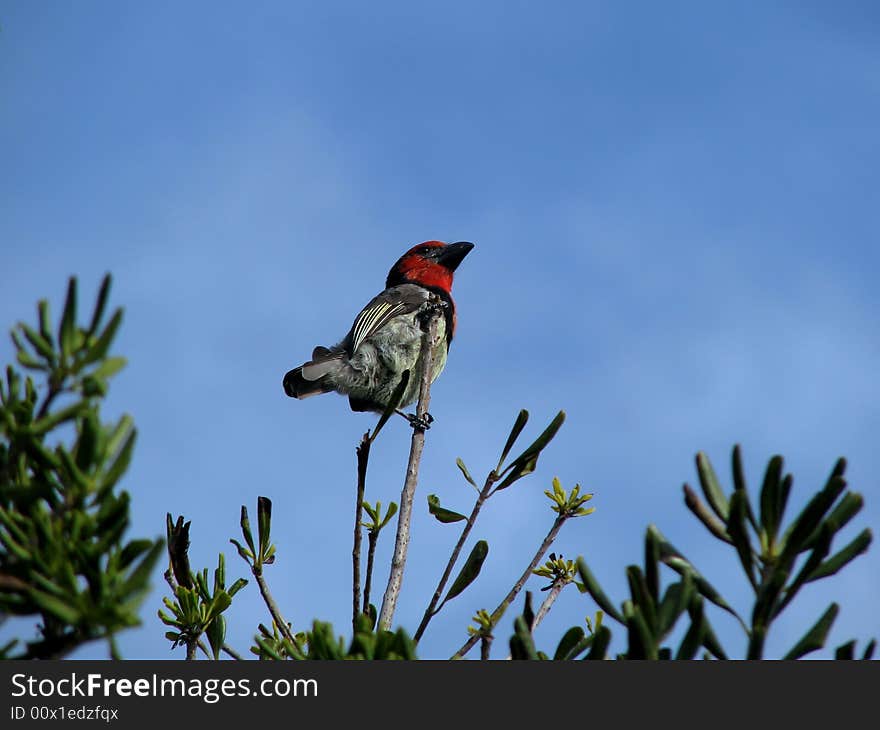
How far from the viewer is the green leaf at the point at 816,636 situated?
162 cm

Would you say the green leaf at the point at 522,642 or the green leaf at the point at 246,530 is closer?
the green leaf at the point at 522,642

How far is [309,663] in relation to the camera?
1.76 meters

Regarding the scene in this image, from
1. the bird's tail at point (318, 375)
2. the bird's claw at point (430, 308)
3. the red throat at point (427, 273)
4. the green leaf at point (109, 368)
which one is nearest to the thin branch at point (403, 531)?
the green leaf at point (109, 368)

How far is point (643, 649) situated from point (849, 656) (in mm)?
387

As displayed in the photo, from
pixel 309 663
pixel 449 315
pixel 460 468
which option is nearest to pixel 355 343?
pixel 449 315

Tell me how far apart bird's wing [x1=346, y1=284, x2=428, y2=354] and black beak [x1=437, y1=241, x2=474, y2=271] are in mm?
559

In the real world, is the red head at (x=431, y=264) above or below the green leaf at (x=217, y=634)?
above

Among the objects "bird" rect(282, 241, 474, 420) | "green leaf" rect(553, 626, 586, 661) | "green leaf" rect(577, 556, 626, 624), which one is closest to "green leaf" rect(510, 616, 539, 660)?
"green leaf" rect(577, 556, 626, 624)

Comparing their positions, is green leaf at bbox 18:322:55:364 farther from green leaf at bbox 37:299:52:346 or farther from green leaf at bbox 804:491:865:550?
green leaf at bbox 804:491:865:550

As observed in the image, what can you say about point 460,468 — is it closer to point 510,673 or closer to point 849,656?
point 510,673

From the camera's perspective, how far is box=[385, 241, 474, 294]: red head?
7.80 meters

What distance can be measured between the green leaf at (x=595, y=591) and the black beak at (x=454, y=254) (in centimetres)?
628

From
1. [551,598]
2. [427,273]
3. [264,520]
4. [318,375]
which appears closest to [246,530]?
[264,520]

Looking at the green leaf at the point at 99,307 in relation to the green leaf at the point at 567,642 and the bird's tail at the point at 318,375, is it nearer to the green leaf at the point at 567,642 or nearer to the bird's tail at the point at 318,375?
the green leaf at the point at 567,642
